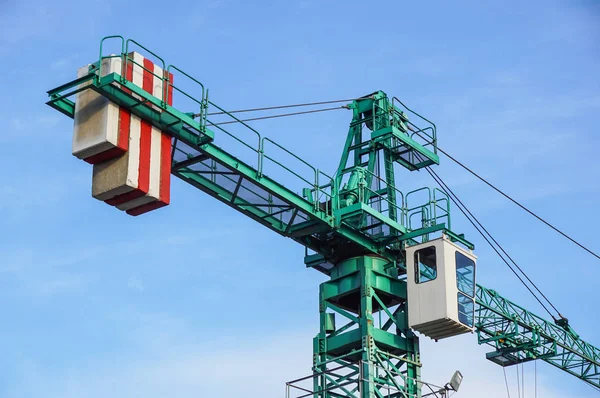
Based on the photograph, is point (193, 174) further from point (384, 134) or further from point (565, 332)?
point (565, 332)

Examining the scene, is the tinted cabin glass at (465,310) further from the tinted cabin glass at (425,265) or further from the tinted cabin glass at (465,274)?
the tinted cabin glass at (425,265)

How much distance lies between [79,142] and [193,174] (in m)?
4.03

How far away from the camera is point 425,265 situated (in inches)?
1433

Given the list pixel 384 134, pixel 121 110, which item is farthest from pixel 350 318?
pixel 121 110

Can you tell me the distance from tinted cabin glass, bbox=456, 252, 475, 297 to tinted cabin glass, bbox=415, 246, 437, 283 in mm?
721

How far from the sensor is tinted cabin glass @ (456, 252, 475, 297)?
36.2 metres

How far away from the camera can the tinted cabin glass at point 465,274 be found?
36219 mm

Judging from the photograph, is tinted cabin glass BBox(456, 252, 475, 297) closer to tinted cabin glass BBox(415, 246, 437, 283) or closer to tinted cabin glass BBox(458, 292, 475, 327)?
tinted cabin glass BBox(458, 292, 475, 327)

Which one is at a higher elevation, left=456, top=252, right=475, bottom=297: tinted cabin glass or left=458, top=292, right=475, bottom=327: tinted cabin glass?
left=456, top=252, right=475, bottom=297: tinted cabin glass

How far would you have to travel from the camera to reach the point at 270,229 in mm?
35188

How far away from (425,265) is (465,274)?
3.97 ft

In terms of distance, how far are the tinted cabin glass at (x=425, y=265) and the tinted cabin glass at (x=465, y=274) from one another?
2.37ft

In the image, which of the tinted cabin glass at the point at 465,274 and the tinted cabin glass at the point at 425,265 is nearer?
the tinted cabin glass at the point at 425,265

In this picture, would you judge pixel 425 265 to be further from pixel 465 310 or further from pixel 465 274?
pixel 465 310
